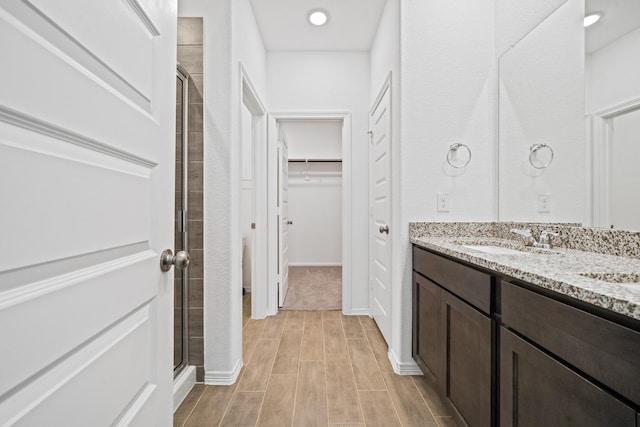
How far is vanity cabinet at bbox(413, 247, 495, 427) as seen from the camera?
3.93ft

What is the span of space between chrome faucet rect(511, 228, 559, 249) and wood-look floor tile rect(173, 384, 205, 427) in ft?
6.49

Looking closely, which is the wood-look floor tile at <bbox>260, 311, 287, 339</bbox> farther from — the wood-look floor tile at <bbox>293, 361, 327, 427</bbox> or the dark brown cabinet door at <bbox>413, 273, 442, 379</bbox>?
the dark brown cabinet door at <bbox>413, 273, 442, 379</bbox>

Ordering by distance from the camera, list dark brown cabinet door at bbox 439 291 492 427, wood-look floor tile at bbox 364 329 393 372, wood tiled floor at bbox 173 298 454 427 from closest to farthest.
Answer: dark brown cabinet door at bbox 439 291 492 427 < wood tiled floor at bbox 173 298 454 427 < wood-look floor tile at bbox 364 329 393 372

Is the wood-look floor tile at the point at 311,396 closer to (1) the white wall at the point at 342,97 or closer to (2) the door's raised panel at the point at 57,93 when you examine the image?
(1) the white wall at the point at 342,97

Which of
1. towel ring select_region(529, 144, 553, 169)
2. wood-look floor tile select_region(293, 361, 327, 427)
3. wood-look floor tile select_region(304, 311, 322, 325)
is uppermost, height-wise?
towel ring select_region(529, 144, 553, 169)

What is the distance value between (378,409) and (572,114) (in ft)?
5.83

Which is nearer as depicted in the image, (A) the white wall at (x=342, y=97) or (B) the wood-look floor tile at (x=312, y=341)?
(B) the wood-look floor tile at (x=312, y=341)

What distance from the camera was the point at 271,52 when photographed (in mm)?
3252

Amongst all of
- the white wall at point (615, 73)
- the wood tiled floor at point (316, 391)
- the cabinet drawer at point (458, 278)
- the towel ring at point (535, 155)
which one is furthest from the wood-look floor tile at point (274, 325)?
the white wall at point (615, 73)

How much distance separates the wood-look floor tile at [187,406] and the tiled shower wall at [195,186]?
3.0 inches

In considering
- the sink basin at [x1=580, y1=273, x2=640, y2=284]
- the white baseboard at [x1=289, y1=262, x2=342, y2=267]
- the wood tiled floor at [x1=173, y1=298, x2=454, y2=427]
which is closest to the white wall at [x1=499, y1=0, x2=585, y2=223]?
the sink basin at [x1=580, y1=273, x2=640, y2=284]

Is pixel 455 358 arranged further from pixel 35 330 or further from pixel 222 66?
pixel 222 66

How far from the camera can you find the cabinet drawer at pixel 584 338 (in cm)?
64

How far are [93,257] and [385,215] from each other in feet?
6.96
